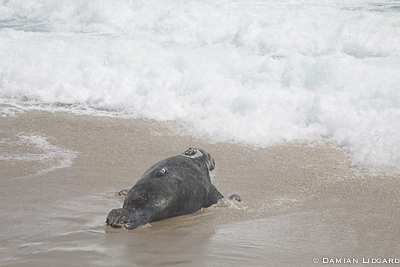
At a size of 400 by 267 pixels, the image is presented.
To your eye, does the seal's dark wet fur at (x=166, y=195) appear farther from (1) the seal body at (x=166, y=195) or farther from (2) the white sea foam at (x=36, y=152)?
(2) the white sea foam at (x=36, y=152)

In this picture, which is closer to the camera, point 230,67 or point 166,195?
point 166,195

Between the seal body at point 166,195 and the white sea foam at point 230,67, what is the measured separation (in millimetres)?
2883

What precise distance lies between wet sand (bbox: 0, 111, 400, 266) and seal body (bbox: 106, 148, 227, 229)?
114 mm

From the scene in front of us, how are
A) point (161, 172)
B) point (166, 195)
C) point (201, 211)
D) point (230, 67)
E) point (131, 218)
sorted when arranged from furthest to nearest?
1. point (230, 67)
2. point (201, 211)
3. point (161, 172)
4. point (166, 195)
5. point (131, 218)

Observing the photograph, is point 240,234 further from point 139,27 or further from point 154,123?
point 139,27

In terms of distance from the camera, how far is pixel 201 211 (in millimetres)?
4195

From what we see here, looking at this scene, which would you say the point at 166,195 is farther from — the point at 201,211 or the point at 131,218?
the point at 201,211

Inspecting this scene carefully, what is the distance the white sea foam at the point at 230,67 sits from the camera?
767 centimetres

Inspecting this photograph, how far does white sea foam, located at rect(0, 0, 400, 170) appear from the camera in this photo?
767 cm

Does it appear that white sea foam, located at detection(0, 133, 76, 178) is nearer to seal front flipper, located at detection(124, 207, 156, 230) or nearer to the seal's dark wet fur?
the seal's dark wet fur

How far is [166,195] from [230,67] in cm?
722

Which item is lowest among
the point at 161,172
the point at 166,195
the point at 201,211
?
the point at 201,211

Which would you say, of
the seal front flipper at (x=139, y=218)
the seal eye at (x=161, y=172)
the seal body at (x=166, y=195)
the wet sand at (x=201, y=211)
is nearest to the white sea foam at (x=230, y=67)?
the wet sand at (x=201, y=211)

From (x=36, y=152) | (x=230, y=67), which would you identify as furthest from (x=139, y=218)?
(x=230, y=67)
